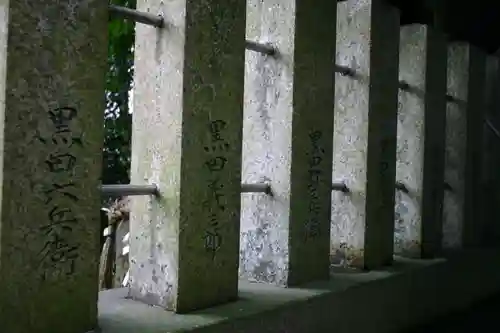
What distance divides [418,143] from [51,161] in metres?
4.24

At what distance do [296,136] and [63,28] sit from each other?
6.64 ft

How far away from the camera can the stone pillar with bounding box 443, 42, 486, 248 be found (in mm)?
7168

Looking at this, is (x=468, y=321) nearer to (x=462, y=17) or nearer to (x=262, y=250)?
(x=262, y=250)

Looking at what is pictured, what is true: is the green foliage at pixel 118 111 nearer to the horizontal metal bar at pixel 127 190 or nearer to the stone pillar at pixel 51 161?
the horizontal metal bar at pixel 127 190

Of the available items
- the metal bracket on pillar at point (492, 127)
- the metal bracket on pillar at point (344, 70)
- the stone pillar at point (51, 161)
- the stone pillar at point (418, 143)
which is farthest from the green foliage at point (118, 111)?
the metal bracket on pillar at point (492, 127)

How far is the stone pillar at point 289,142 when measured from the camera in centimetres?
443

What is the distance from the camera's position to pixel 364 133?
534cm

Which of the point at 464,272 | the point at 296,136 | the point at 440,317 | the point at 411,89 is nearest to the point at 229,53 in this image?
the point at 296,136

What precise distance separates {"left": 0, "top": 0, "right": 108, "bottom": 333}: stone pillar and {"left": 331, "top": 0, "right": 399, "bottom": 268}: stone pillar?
285 centimetres

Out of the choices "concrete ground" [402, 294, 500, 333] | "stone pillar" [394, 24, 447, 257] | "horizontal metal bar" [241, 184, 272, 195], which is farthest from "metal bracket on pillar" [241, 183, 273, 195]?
"stone pillar" [394, 24, 447, 257]

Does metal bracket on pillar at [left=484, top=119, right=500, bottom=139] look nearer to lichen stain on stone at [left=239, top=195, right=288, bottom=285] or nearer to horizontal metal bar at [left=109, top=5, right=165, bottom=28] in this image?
lichen stain on stone at [left=239, top=195, right=288, bottom=285]

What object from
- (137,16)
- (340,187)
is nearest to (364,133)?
(340,187)

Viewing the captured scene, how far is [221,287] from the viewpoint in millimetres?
3754

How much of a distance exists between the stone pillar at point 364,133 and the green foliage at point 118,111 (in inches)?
88.1
